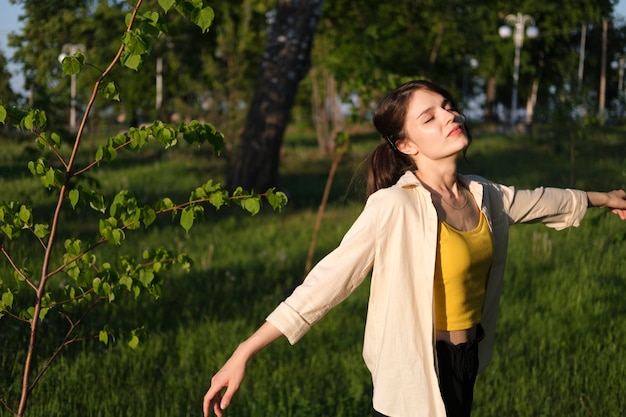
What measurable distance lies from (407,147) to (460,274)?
479mm

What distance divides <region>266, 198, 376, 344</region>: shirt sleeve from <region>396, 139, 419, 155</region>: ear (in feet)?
1.23

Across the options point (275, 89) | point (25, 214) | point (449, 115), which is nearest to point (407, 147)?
point (449, 115)

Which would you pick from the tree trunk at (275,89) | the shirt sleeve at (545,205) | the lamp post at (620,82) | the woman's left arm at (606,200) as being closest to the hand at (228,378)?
the shirt sleeve at (545,205)

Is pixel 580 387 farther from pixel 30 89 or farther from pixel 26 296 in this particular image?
pixel 30 89

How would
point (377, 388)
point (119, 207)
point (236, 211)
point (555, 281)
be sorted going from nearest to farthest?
point (377, 388), point (119, 207), point (555, 281), point (236, 211)

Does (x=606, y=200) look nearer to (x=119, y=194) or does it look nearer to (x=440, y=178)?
(x=440, y=178)

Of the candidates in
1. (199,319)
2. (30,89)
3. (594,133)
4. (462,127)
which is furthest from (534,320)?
(594,133)

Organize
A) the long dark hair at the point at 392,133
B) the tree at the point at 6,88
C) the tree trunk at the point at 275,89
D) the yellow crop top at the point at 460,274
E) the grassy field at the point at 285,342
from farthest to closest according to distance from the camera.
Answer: the tree trunk at the point at 275,89, the tree at the point at 6,88, the grassy field at the point at 285,342, the long dark hair at the point at 392,133, the yellow crop top at the point at 460,274

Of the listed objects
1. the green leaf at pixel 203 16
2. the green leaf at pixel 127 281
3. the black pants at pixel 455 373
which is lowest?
the black pants at pixel 455 373

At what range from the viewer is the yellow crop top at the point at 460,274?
2.95m

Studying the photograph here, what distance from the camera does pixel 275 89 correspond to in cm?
1242

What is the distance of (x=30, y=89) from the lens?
10016mm

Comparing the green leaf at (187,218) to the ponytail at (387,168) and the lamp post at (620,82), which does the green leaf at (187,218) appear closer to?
the ponytail at (387,168)

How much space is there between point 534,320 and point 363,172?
3.52 metres
